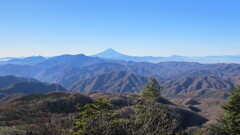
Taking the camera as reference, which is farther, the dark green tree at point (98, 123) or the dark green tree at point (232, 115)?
the dark green tree at point (232, 115)

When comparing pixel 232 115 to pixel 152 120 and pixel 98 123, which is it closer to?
pixel 152 120

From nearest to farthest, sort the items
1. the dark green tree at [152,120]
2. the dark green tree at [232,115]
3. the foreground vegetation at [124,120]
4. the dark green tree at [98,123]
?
1. the dark green tree at [152,120]
2. the foreground vegetation at [124,120]
3. the dark green tree at [98,123]
4. the dark green tree at [232,115]

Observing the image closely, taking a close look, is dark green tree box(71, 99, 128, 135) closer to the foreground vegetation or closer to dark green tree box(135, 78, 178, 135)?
the foreground vegetation

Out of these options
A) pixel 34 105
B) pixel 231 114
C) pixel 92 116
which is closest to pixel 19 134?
pixel 92 116

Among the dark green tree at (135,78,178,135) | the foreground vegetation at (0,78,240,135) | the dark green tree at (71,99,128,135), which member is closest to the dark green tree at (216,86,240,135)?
the foreground vegetation at (0,78,240,135)

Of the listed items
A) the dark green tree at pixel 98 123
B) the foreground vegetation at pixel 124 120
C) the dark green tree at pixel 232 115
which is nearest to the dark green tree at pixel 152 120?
the foreground vegetation at pixel 124 120

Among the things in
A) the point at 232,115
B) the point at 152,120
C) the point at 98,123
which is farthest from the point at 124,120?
the point at 232,115

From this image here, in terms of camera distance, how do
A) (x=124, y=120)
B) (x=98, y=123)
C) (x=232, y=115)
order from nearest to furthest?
(x=98, y=123) → (x=124, y=120) → (x=232, y=115)

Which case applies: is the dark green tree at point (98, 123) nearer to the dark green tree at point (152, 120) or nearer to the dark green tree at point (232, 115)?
the dark green tree at point (152, 120)

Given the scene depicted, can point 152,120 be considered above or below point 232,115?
above

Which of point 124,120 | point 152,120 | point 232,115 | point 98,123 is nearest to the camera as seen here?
point 152,120

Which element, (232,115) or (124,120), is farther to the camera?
(232,115)
